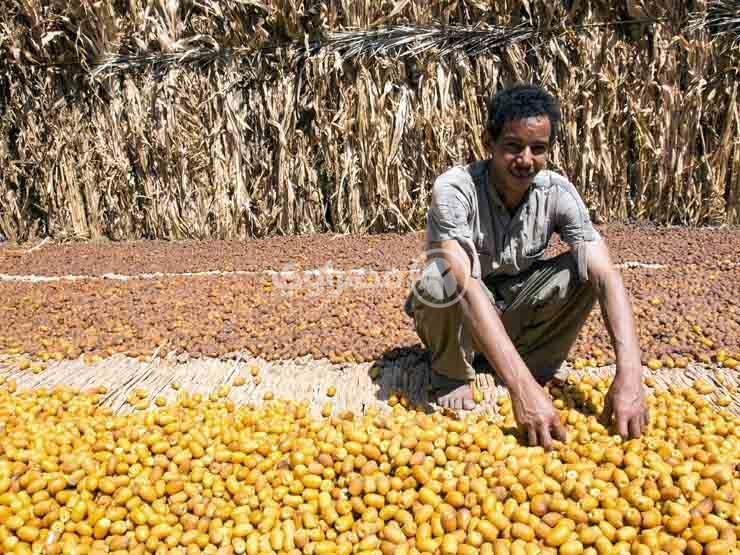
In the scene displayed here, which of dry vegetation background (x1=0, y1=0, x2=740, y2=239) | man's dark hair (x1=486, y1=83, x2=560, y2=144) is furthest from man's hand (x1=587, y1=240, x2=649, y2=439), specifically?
dry vegetation background (x1=0, y1=0, x2=740, y2=239)

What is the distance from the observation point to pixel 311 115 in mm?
5926

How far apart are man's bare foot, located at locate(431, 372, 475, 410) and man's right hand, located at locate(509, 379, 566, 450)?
0.56 meters

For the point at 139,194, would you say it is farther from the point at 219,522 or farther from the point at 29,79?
the point at 219,522

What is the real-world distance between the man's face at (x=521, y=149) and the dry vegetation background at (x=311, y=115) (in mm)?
3653

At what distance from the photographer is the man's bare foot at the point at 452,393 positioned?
2412 millimetres

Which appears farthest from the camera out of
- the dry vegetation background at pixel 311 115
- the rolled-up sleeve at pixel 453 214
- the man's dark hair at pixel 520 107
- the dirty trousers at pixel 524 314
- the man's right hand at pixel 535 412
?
the dry vegetation background at pixel 311 115

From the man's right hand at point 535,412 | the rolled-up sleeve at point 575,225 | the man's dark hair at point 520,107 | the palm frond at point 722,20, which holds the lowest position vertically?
the man's right hand at point 535,412

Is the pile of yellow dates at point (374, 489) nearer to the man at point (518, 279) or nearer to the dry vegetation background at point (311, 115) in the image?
the man at point (518, 279)

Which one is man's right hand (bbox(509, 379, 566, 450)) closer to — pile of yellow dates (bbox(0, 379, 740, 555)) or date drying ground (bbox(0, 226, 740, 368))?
pile of yellow dates (bbox(0, 379, 740, 555))

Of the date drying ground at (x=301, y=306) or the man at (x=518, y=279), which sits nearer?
the man at (x=518, y=279)

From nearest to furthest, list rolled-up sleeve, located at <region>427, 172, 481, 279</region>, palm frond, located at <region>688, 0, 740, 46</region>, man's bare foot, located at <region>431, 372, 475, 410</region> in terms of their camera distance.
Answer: rolled-up sleeve, located at <region>427, 172, 481, 279</region>
man's bare foot, located at <region>431, 372, 475, 410</region>
palm frond, located at <region>688, 0, 740, 46</region>

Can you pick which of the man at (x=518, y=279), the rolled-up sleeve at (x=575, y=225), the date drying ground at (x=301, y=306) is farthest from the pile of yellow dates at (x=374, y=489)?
the date drying ground at (x=301, y=306)

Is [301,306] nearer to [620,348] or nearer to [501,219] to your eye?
[501,219]

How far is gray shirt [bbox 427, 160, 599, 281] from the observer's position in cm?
215
